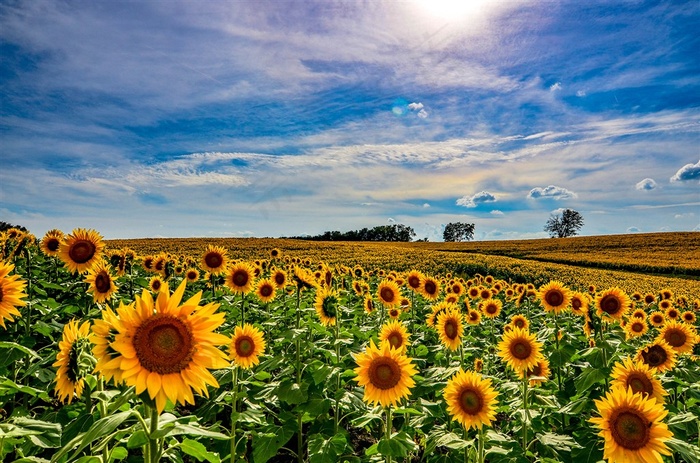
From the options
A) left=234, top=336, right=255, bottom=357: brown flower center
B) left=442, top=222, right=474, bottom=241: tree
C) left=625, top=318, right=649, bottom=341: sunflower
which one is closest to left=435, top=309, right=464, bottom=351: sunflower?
left=234, top=336, right=255, bottom=357: brown flower center

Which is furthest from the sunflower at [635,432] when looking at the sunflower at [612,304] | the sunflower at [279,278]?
the sunflower at [279,278]

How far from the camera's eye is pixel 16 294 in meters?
3.16

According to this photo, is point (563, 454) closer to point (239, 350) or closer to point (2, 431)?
point (239, 350)

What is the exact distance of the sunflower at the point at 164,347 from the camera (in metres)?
2.13

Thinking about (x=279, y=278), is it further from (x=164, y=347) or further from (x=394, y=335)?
(x=164, y=347)

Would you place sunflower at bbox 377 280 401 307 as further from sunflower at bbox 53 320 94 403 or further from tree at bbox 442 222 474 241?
tree at bbox 442 222 474 241

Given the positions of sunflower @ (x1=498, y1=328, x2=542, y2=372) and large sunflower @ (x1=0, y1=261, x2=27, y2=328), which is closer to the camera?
large sunflower @ (x1=0, y1=261, x2=27, y2=328)

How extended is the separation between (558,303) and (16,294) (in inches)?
300

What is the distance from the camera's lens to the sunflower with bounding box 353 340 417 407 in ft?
12.9

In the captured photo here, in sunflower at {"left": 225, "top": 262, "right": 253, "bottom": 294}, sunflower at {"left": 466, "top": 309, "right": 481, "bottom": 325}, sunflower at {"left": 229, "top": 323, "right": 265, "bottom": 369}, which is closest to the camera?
sunflower at {"left": 229, "top": 323, "right": 265, "bottom": 369}

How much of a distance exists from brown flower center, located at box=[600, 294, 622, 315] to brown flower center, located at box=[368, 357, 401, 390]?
202 inches

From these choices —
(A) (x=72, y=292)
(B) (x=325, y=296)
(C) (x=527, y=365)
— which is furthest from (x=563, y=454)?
(A) (x=72, y=292)

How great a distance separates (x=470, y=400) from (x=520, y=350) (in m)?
1.42

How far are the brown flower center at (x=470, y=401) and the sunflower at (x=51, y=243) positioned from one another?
23.8ft
